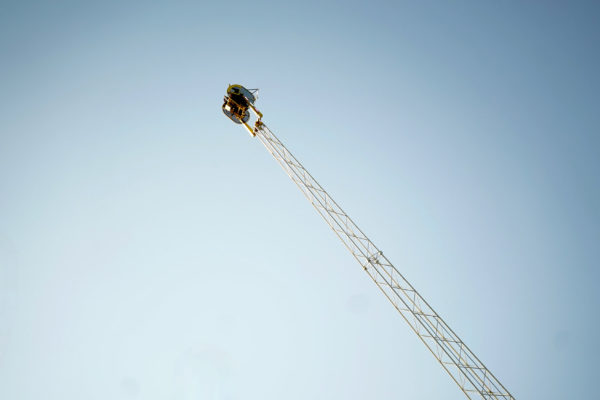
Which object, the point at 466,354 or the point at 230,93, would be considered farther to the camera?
the point at 230,93

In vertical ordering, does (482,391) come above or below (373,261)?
below

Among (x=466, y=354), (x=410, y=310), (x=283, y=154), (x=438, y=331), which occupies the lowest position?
(x=466, y=354)

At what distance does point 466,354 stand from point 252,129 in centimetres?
2310

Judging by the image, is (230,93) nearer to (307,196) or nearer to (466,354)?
(307,196)

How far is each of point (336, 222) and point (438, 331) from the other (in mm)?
10280

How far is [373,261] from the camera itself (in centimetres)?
2070

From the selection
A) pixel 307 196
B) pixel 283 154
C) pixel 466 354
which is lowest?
pixel 466 354

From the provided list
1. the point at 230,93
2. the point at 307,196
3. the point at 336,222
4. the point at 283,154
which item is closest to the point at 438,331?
the point at 336,222

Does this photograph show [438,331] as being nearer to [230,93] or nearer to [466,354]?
[466,354]

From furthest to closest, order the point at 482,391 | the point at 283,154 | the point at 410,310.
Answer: the point at 283,154 → the point at 410,310 → the point at 482,391

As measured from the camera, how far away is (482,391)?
17156mm

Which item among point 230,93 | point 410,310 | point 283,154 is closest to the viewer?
point 410,310

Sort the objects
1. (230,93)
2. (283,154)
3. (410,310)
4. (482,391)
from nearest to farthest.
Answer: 1. (482,391)
2. (410,310)
3. (230,93)
4. (283,154)

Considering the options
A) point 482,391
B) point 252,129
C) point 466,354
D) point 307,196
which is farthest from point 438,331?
point 252,129
